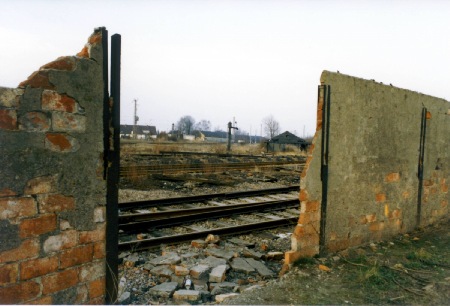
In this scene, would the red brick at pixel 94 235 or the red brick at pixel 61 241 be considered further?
the red brick at pixel 94 235

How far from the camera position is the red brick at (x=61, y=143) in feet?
8.63

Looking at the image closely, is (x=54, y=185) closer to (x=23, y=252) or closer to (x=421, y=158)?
(x=23, y=252)

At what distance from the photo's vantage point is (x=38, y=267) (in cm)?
263

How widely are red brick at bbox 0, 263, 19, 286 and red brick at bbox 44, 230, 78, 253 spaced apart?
0.74ft

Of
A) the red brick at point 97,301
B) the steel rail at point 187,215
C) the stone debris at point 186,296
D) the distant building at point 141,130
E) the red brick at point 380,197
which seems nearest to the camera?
the red brick at point 97,301

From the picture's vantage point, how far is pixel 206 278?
4578 mm

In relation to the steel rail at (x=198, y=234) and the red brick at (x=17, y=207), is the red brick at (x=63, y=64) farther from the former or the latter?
the steel rail at (x=198, y=234)

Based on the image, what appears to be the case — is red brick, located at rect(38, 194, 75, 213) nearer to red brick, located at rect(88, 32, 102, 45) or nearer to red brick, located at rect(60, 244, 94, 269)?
red brick, located at rect(60, 244, 94, 269)

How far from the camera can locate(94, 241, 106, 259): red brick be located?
3006 mm

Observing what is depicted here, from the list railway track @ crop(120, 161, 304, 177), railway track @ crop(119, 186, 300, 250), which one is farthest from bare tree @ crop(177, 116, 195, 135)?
railway track @ crop(119, 186, 300, 250)

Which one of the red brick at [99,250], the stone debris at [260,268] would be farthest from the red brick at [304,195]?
the red brick at [99,250]

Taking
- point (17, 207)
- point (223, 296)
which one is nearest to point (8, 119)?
point (17, 207)

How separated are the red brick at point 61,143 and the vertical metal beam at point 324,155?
11.3 feet

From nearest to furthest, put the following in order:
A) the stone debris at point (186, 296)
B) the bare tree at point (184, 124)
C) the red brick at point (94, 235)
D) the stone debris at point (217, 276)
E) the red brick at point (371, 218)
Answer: the red brick at point (94, 235) → the stone debris at point (186, 296) → the stone debris at point (217, 276) → the red brick at point (371, 218) → the bare tree at point (184, 124)
